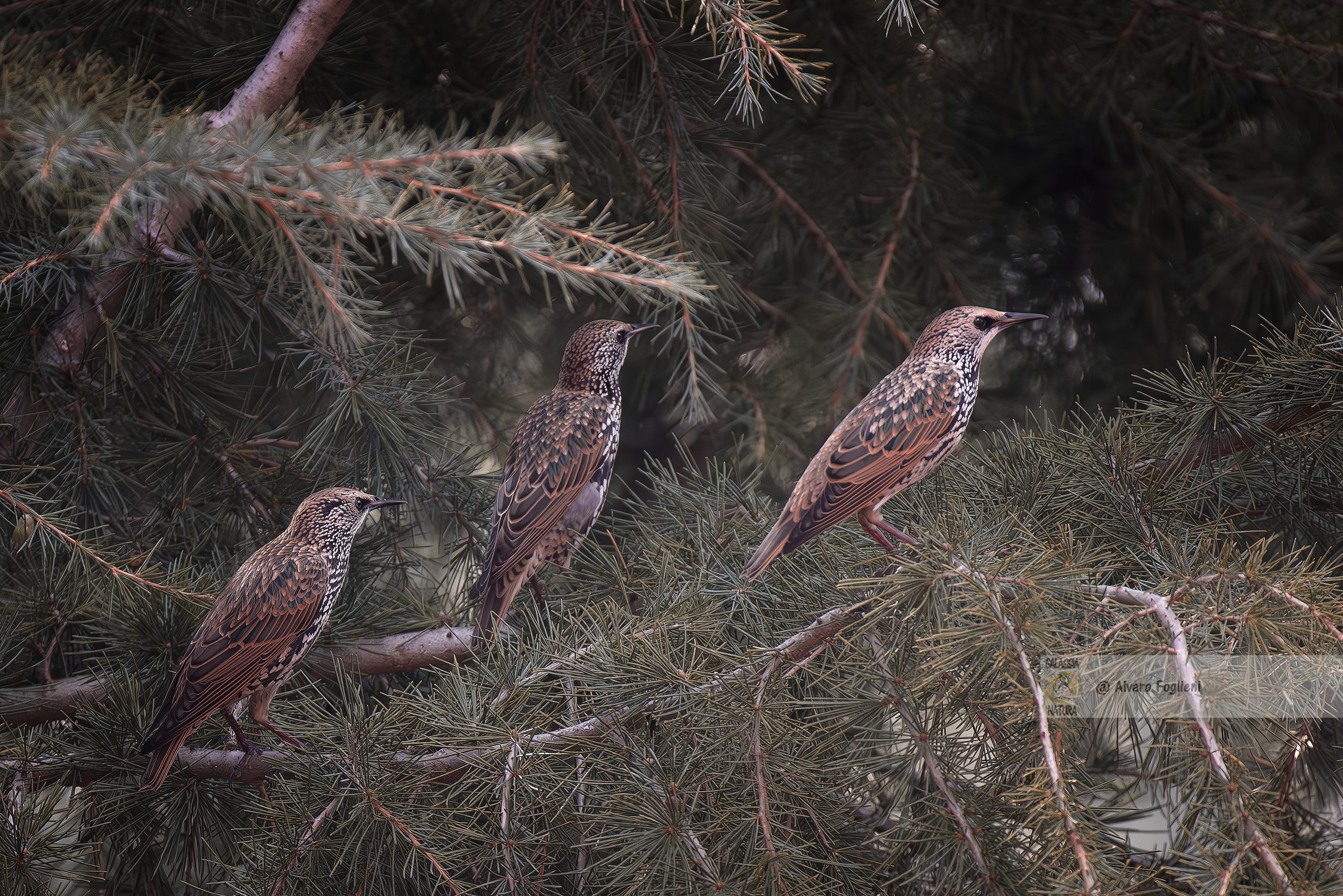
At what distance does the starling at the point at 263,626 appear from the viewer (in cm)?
169

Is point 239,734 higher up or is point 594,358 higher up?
point 594,358

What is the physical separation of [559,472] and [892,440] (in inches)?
32.1

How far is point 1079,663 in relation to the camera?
122 centimetres

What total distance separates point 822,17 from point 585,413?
138 cm

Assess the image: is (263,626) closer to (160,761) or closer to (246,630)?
(246,630)

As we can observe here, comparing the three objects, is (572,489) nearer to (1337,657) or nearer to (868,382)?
(868,382)

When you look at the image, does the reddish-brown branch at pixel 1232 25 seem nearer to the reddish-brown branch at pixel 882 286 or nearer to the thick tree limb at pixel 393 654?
the reddish-brown branch at pixel 882 286

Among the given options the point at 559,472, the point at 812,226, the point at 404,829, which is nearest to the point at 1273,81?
the point at 812,226

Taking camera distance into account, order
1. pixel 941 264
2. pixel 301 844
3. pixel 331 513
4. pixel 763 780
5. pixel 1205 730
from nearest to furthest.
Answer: pixel 1205 730 < pixel 763 780 < pixel 301 844 < pixel 331 513 < pixel 941 264

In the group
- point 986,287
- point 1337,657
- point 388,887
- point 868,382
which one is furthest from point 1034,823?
point 986,287

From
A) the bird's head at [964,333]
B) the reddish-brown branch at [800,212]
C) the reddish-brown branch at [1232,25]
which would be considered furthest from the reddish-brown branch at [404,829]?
the reddish-brown branch at [1232,25]

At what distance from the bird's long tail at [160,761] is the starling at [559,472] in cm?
60

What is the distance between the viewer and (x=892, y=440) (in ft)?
6.27

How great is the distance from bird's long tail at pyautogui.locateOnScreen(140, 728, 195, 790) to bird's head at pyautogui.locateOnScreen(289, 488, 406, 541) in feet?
1.36
